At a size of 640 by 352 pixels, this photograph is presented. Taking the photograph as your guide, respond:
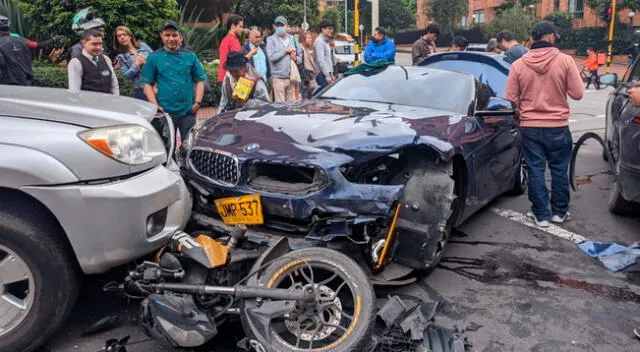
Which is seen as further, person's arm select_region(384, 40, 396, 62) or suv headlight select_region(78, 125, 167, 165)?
person's arm select_region(384, 40, 396, 62)

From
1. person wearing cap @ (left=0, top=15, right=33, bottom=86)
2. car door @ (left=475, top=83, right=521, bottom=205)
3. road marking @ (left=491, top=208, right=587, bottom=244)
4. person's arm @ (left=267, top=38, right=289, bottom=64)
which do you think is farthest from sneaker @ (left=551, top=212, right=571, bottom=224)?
person wearing cap @ (left=0, top=15, right=33, bottom=86)

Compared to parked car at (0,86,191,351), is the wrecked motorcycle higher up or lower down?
lower down

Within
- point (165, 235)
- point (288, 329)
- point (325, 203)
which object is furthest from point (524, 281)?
point (165, 235)

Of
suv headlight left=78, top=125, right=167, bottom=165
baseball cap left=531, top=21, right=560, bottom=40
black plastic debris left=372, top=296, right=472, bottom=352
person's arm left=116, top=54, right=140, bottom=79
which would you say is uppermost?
baseball cap left=531, top=21, right=560, bottom=40

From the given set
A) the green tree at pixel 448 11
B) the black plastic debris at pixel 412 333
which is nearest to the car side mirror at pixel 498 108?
the black plastic debris at pixel 412 333

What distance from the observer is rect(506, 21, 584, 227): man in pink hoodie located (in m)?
5.04

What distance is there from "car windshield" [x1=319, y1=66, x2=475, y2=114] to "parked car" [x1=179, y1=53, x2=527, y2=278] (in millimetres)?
332

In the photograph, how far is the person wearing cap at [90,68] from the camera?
206 inches

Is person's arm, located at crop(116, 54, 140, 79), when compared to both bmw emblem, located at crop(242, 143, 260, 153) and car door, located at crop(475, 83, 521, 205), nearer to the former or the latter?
bmw emblem, located at crop(242, 143, 260, 153)

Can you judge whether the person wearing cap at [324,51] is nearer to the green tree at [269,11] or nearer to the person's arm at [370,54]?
the person's arm at [370,54]

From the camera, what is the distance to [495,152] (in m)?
5.01

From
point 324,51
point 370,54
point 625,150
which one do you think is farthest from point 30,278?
point 370,54

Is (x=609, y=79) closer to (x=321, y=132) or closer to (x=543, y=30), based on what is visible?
(x=543, y=30)

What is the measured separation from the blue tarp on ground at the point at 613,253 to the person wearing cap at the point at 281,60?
5.36m
